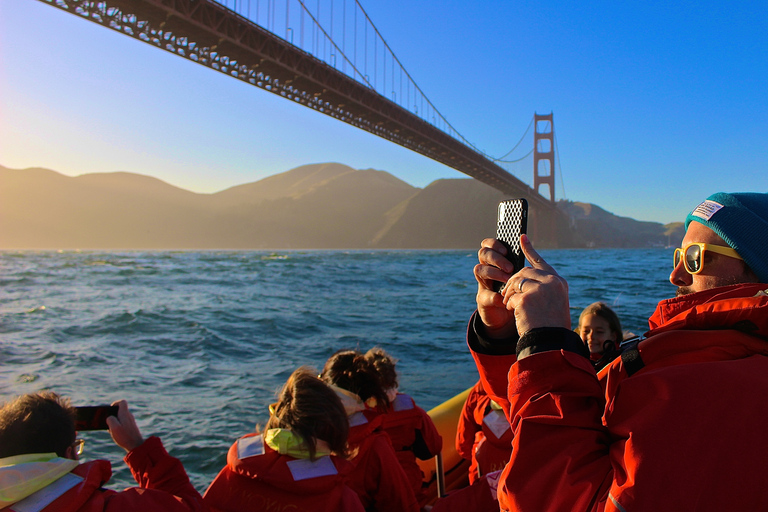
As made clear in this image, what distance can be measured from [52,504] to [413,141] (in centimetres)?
2522

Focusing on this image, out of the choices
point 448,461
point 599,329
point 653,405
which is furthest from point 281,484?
point 448,461

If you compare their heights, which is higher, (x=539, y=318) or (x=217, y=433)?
(x=539, y=318)

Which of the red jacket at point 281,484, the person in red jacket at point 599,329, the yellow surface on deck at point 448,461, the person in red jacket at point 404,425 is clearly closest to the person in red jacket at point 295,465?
the red jacket at point 281,484

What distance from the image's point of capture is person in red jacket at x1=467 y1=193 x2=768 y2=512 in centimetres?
53

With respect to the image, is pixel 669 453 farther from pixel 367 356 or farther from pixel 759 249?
pixel 367 356

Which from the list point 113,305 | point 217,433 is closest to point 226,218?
point 113,305

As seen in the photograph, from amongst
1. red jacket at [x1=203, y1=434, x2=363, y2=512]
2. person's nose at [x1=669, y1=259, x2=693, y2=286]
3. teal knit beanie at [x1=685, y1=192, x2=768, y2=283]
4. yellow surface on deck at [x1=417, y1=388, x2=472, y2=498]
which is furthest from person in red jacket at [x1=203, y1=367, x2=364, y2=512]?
yellow surface on deck at [x1=417, y1=388, x2=472, y2=498]

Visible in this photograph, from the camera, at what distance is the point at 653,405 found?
0.57 m

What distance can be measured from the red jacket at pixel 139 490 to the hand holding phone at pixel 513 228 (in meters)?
0.98

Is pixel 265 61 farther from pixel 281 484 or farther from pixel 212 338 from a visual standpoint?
pixel 281 484

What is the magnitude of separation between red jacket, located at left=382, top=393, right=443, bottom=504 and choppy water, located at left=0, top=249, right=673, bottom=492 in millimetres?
2237

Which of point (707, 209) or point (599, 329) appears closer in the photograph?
point (707, 209)

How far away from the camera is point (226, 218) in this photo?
90.8 m

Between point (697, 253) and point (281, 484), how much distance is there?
113 centimetres
